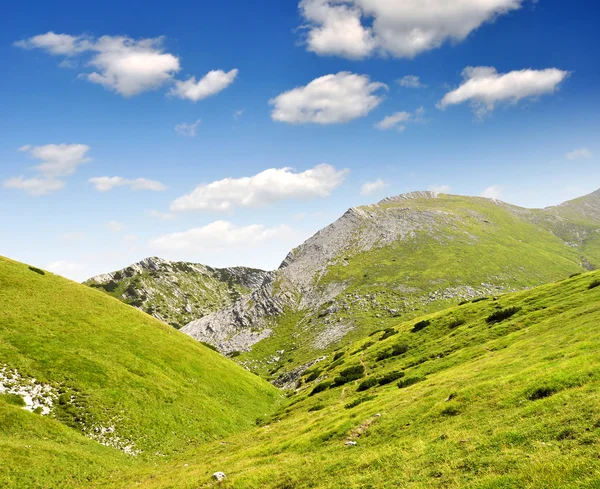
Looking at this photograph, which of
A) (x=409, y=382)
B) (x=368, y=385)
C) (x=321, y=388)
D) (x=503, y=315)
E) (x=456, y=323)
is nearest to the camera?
(x=409, y=382)

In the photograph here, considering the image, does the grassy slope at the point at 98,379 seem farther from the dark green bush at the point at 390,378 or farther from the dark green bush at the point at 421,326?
the dark green bush at the point at 421,326

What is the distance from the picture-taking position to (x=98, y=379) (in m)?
46.0

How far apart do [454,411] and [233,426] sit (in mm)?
38550

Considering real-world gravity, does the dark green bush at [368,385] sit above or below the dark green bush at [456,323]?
below

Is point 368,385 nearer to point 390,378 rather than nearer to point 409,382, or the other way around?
point 390,378

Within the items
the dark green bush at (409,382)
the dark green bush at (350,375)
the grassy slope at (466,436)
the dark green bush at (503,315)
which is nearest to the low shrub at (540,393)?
the grassy slope at (466,436)

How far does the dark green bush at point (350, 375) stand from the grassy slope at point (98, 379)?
→ 14954 mm

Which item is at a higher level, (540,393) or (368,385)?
(540,393)

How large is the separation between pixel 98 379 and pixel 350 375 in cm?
4348

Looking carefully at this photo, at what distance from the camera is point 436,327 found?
76.7 meters

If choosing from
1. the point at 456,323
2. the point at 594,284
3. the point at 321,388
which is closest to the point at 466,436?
the point at 321,388

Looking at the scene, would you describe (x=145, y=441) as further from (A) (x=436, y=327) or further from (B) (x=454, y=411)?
(A) (x=436, y=327)

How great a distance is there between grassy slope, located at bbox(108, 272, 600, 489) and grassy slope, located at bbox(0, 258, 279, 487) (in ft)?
21.0

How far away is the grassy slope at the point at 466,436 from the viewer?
15.3m
